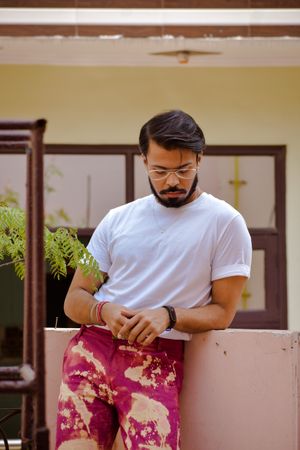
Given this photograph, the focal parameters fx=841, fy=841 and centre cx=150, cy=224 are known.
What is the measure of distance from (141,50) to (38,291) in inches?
190

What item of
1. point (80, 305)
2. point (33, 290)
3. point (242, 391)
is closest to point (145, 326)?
point (80, 305)

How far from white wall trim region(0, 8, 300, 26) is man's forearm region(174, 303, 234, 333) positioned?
12.7 feet

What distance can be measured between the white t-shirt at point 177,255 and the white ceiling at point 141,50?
3.54 m

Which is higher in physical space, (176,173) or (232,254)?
(176,173)

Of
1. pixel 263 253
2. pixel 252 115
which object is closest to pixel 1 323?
pixel 263 253

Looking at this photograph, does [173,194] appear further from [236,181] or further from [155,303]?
[236,181]

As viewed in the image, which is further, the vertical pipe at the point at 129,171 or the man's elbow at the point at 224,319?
the vertical pipe at the point at 129,171

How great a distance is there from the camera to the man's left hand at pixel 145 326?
2625mm

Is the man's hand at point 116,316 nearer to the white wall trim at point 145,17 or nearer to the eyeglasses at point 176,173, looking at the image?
the eyeglasses at point 176,173

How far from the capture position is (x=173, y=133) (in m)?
2.83

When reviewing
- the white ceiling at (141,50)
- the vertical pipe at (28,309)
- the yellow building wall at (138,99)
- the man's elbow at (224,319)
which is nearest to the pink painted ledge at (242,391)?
the man's elbow at (224,319)

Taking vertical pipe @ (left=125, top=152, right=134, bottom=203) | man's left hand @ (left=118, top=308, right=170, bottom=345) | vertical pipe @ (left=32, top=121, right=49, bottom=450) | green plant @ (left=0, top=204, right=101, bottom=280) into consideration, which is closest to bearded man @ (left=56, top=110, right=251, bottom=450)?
man's left hand @ (left=118, top=308, right=170, bottom=345)

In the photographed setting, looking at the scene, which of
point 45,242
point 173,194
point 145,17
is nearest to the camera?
point 173,194

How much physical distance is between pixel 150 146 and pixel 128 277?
45cm
